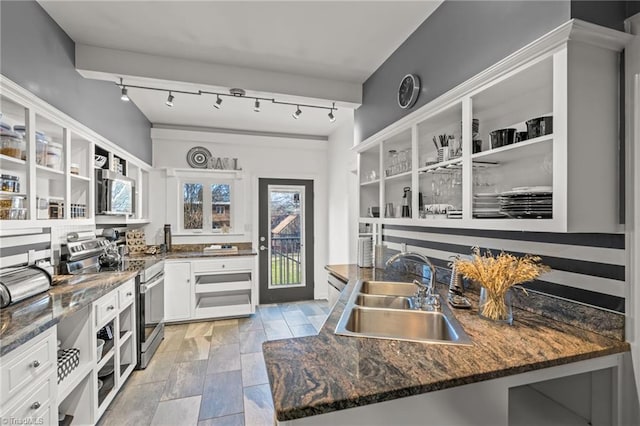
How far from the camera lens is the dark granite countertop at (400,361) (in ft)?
2.92

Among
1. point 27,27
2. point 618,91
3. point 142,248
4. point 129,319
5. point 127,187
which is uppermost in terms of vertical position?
point 27,27

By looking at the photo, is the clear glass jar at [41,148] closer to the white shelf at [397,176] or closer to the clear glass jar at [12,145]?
the clear glass jar at [12,145]

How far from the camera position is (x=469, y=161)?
1.61m

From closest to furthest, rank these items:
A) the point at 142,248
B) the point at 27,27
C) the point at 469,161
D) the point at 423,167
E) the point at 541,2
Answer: the point at 541,2
the point at 469,161
the point at 27,27
the point at 423,167
the point at 142,248

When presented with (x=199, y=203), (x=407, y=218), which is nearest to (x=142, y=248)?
(x=199, y=203)

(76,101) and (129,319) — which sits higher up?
(76,101)

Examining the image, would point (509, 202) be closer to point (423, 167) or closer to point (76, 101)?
point (423, 167)

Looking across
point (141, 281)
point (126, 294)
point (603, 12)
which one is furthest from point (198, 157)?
point (603, 12)

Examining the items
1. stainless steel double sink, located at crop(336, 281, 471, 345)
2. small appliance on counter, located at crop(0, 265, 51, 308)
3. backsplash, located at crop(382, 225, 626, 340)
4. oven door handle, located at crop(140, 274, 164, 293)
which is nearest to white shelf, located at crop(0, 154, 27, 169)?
small appliance on counter, located at crop(0, 265, 51, 308)

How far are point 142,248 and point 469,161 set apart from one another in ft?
13.2

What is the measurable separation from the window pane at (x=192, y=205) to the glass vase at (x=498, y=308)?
4.17 meters

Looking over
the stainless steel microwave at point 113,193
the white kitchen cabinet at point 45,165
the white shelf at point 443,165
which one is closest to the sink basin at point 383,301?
the white shelf at point 443,165

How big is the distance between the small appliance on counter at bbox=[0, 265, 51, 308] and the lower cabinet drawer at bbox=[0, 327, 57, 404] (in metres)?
0.33

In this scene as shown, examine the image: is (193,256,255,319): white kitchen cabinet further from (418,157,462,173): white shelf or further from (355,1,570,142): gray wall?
(418,157,462,173): white shelf
